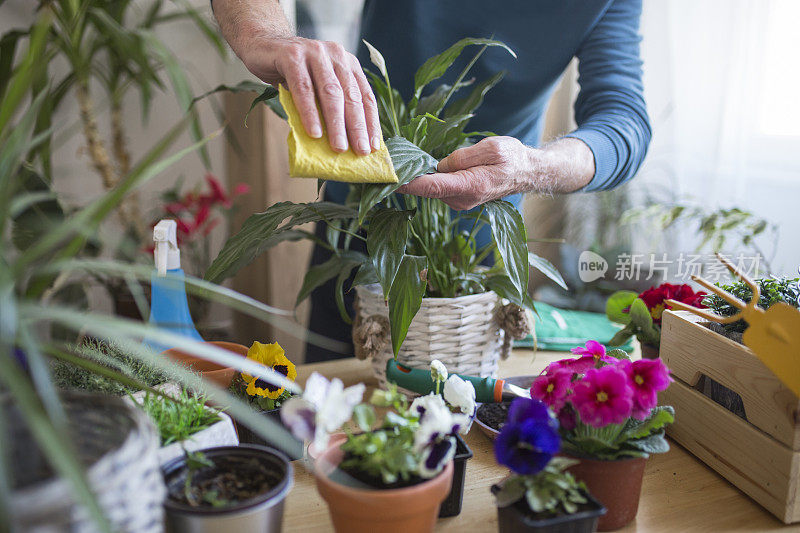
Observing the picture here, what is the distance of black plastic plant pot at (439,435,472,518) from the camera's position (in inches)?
25.4

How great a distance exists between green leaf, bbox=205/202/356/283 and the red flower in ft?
1.73

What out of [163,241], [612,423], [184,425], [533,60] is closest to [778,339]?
[612,423]

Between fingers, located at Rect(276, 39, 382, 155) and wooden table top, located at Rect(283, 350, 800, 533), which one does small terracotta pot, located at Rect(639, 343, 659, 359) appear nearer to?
wooden table top, located at Rect(283, 350, 800, 533)

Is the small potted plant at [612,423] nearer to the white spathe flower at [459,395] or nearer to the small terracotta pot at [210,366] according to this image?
the white spathe flower at [459,395]

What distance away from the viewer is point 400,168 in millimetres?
784

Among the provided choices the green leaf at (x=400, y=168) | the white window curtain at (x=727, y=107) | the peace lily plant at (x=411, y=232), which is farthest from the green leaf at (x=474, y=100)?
the white window curtain at (x=727, y=107)

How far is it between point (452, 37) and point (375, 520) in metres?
1.12

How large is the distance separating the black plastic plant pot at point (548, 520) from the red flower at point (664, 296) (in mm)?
504

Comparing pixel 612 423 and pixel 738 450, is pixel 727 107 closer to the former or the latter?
pixel 738 450

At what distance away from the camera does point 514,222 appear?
0.86 meters

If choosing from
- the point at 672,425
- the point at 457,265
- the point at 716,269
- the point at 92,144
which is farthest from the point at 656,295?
the point at 92,144

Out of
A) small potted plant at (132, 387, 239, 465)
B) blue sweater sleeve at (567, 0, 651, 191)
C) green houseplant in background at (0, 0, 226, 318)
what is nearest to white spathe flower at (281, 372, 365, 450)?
small potted plant at (132, 387, 239, 465)

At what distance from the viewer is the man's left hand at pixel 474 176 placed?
2.67 ft

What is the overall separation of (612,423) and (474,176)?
384mm
